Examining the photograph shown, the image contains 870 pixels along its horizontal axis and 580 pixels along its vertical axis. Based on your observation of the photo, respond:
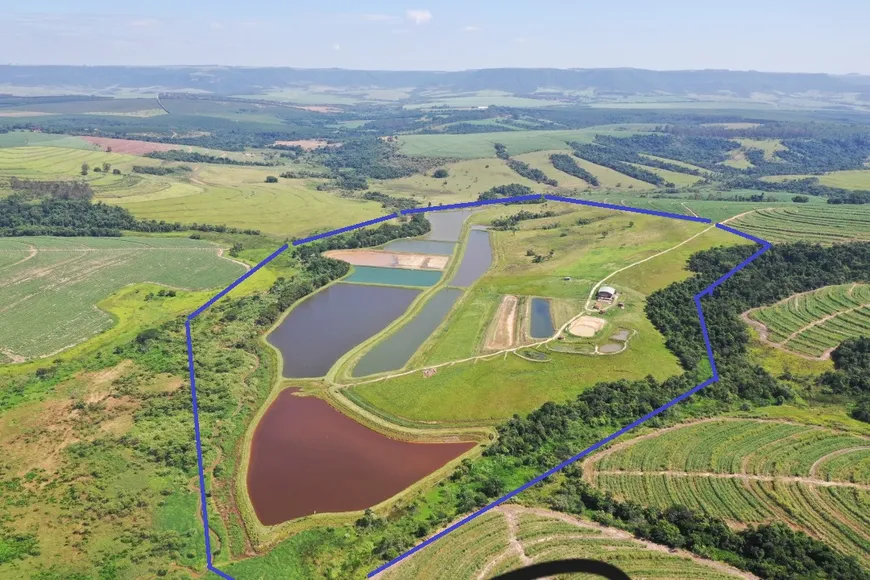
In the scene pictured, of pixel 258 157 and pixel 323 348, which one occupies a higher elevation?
pixel 258 157

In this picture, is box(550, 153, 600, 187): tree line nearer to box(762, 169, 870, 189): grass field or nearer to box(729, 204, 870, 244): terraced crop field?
box(762, 169, 870, 189): grass field

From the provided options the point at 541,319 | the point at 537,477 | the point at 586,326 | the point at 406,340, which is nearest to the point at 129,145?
the point at 406,340

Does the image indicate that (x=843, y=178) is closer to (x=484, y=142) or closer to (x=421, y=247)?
(x=484, y=142)

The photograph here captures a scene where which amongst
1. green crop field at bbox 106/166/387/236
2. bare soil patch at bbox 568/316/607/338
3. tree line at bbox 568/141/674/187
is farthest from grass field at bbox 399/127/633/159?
bare soil patch at bbox 568/316/607/338

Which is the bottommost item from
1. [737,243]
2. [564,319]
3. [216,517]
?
[216,517]

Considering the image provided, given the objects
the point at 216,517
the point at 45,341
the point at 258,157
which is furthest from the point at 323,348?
the point at 258,157

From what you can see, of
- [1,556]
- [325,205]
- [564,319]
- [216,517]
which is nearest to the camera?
Result: [1,556]

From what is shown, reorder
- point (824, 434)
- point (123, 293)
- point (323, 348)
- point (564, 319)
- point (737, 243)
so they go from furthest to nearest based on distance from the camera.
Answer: point (737, 243) → point (123, 293) → point (564, 319) → point (323, 348) → point (824, 434)

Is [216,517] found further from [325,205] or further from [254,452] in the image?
[325,205]
